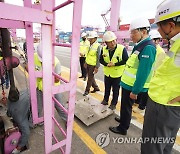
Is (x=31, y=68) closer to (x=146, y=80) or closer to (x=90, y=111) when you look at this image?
(x=90, y=111)

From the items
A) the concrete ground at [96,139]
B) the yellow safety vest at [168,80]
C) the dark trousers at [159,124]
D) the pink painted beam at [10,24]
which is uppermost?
the pink painted beam at [10,24]

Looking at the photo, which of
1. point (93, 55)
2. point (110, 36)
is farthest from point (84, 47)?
point (110, 36)

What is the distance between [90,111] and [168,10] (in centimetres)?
256

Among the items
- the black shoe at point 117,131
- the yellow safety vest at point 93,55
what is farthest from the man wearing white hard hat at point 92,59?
the black shoe at point 117,131

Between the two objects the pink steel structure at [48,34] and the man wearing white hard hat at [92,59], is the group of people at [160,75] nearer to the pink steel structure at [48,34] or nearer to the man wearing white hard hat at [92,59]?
the pink steel structure at [48,34]

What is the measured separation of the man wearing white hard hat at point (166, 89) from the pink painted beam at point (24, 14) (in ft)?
3.20

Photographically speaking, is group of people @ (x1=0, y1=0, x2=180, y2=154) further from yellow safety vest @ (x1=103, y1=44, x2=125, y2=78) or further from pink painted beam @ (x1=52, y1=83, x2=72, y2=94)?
pink painted beam @ (x1=52, y1=83, x2=72, y2=94)

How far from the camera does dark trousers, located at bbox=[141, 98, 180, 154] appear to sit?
1.37 m

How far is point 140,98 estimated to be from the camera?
147 inches

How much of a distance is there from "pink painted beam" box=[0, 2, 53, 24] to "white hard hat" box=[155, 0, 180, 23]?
94 centimetres

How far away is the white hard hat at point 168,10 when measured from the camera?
1.18 m

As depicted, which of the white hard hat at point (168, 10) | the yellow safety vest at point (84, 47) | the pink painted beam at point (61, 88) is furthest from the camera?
the yellow safety vest at point (84, 47)

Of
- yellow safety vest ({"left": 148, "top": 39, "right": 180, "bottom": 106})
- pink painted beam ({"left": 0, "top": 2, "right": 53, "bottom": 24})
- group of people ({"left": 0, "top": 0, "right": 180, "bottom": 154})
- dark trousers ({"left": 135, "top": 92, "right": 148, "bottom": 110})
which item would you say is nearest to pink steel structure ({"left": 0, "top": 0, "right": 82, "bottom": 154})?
pink painted beam ({"left": 0, "top": 2, "right": 53, "bottom": 24})

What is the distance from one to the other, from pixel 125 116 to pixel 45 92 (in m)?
1.62
